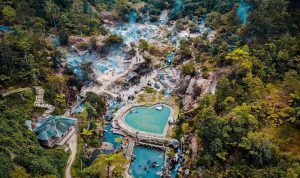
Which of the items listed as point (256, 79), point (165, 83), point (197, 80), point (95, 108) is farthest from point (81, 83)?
point (256, 79)

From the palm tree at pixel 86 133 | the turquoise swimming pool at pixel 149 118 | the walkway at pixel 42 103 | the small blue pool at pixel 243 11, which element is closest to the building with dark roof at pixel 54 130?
the palm tree at pixel 86 133

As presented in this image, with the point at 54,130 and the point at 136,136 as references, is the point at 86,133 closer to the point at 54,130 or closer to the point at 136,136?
the point at 54,130

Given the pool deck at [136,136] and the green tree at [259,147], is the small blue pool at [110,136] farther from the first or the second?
the green tree at [259,147]

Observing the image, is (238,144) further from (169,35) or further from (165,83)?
(169,35)

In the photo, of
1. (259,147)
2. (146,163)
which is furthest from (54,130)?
(259,147)

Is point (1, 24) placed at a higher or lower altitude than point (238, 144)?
higher

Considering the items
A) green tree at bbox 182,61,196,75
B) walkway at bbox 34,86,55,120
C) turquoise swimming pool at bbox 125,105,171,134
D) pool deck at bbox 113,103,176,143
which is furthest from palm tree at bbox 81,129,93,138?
green tree at bbox 182,61,196,75

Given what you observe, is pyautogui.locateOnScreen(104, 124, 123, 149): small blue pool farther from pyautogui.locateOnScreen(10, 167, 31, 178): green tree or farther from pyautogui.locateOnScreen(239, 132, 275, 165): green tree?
pyautogui.locateOnScreen(239, 132, 275, 165): green tree
